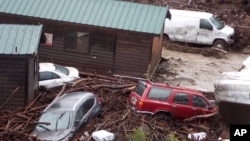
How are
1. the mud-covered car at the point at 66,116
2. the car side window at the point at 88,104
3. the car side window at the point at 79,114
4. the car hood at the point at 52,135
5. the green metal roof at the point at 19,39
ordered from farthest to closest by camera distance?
the green metal roof at the point at 19,39
the car side window at the point at 88,104
the car side window at the point at 79,114
the mud-covered car at the point at 66,116
the car hood at the point at 52,135

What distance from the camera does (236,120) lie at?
16.8 m

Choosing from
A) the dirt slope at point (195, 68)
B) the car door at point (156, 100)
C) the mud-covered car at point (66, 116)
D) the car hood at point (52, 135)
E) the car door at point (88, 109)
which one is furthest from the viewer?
the dirt slope at point (195, 68)

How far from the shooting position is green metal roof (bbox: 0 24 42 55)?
17.8 meters

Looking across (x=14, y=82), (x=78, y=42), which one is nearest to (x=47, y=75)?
(x=14, y=82)

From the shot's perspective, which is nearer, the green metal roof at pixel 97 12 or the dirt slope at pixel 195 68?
the green metal roof at pixel 97 12

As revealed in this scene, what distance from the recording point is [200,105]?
60.8ft

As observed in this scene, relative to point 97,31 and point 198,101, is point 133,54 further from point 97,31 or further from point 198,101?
point 198,101

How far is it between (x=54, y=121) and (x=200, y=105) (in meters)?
5.15

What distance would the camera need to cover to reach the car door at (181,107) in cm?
1828

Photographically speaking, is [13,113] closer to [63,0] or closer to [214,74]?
[63,0]

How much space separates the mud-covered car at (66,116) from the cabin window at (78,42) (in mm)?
5745

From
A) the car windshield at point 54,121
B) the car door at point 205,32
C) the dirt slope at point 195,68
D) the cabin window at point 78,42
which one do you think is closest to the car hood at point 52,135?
the car windshield at point 54,121

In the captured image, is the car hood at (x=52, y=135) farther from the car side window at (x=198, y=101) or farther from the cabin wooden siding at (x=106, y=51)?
the cabin wooden siding at (x=106, y=51)

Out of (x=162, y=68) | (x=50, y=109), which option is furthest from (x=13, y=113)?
(x=162, y=68)
